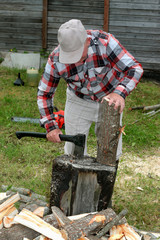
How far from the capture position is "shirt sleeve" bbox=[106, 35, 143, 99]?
279 centimetres

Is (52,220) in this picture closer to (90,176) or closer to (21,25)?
(90,176)

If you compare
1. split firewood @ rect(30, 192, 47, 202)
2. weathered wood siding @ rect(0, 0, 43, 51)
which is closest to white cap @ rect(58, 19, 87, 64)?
split firewood @ rect(30, 192, 47, 202)

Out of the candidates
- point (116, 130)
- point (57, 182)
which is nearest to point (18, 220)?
point (57, 182)

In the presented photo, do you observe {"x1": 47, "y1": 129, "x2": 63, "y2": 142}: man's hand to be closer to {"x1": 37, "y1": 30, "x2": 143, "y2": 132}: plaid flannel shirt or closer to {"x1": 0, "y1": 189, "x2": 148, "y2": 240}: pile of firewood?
{"x1": 37, "y1": 30, "x2": 143, "y2": 132}: plaid flannel shirt

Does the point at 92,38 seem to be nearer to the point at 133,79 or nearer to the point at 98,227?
the point at 133,79

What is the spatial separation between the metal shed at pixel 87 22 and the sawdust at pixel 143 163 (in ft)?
16.6

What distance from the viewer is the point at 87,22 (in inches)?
368

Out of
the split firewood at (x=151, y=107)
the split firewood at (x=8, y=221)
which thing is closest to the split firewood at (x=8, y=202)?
the split firewood at (x=8, y=221)

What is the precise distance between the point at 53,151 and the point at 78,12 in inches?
230

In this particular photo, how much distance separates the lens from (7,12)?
9.70m

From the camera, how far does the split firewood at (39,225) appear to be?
2.38 m

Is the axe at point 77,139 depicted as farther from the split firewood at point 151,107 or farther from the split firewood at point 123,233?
the split firewood at point 151,107

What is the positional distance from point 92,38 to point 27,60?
22.6 feet

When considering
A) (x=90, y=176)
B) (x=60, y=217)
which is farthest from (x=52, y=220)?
(x=90, y=176)
